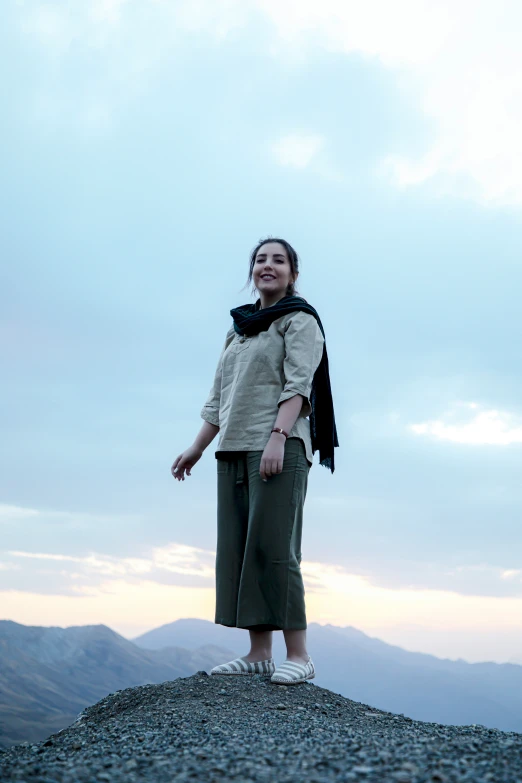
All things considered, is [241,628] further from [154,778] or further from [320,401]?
[154,778]

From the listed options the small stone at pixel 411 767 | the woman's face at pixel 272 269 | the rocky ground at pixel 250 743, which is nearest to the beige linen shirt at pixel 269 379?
the woman's face at pixel 272 269

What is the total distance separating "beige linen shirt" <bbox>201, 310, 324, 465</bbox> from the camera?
4.58 m

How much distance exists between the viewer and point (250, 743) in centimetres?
288

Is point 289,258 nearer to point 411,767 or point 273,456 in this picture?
point 273,456

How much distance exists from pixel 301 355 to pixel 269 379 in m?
0.28

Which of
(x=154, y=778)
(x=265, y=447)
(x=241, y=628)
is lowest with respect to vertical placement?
(x=154, y=778)

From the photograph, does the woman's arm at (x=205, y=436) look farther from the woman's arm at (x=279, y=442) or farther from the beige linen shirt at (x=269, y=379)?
the woman's arm at (x=279, y=442)

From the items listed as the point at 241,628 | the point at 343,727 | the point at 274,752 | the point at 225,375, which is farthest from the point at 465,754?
the point at 225,375

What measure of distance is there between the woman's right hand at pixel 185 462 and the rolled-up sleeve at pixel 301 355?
2.91 feet

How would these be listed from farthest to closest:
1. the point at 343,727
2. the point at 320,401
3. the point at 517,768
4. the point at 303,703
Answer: the point at 320,401
the point at 303,703
the point at 343,727
the point at 517,768

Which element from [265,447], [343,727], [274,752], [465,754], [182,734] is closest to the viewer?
[465,754]

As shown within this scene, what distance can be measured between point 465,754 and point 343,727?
4.20 ft

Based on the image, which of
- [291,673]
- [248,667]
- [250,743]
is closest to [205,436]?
[248,667]

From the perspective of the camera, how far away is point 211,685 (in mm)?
4398
